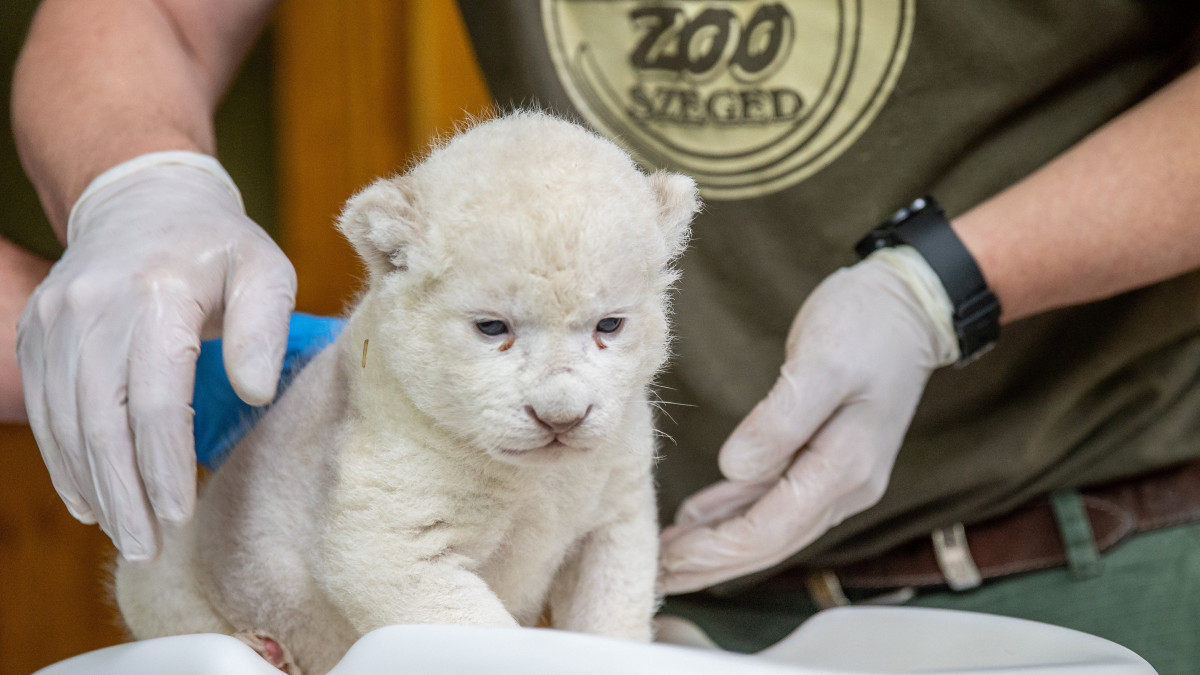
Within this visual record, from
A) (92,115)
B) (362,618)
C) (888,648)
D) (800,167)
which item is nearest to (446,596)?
(362,618)

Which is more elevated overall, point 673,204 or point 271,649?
point 673,204

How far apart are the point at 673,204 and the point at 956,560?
1.05 metres

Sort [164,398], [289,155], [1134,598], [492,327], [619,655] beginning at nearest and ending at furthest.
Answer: [619,655] → [492,327] → [164,398] → [1134,598] → [289,155]

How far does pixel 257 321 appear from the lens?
2.99ft

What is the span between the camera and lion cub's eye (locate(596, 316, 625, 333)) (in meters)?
0.78

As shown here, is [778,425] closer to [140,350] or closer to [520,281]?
[520,281]

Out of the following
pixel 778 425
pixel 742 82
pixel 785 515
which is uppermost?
pixel 742 82

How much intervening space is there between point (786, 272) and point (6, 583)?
4.52 ft

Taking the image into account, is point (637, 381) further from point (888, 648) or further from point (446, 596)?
point (888, 648)

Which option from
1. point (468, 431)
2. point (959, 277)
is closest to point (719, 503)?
point (959, 277)

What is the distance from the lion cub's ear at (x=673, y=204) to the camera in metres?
0.87

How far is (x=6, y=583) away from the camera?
1342mm

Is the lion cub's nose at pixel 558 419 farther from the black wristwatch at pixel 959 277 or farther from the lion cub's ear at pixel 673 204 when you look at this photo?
the black wristwatch at pixel 959 277

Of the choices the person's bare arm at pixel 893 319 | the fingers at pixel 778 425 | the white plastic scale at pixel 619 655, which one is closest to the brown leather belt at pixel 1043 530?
the person's bare arm at pixel 893 319
